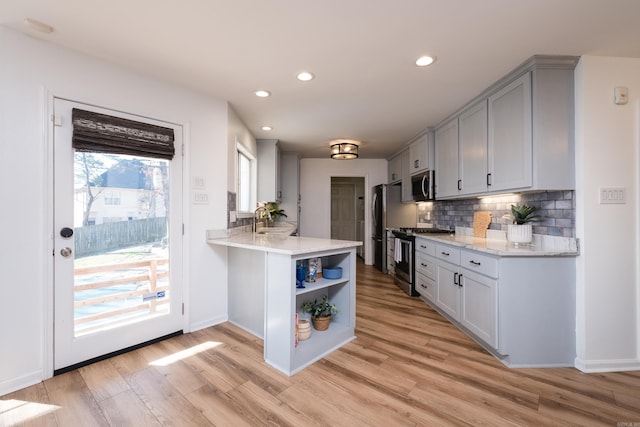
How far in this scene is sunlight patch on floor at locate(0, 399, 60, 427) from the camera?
4.77 ft

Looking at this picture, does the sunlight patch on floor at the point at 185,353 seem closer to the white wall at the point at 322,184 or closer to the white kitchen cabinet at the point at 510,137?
the white kitchen cabinet at the point at 510,137

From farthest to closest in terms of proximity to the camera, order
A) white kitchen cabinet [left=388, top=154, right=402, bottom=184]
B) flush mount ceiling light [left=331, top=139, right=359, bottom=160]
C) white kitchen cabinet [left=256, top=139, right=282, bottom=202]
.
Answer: white kitchen cabinet [left=388, top=154, right=402, bottom=184] < flush mount ceiling light [left=331, top=139, right=359, bottom=160] < white kitchen cabinet [left=256, top=139, right=282, bottom=202]

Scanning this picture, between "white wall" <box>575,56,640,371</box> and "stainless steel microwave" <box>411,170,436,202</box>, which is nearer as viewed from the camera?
"white wall" <box>575,56,640,371</box>

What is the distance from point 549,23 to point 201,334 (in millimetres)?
3534

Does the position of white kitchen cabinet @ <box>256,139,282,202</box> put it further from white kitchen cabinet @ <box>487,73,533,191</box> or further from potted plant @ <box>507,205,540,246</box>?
potted plant @ <box>507,205,540,246</box>

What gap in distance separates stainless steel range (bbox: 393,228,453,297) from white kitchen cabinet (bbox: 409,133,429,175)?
983 mm

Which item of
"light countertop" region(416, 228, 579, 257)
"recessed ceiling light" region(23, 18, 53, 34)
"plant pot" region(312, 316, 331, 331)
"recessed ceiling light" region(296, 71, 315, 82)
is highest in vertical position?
"recessed ceiling light" region(296, 71, 315, 82)

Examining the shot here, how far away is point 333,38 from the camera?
1.80 m

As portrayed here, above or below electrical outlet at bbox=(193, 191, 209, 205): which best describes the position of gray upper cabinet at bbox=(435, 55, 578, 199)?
above

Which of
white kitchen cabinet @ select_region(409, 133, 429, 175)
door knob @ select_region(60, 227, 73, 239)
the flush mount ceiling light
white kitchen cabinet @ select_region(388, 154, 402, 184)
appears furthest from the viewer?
white kitchen cabinet @ select_region(388, 154, 402, 184)

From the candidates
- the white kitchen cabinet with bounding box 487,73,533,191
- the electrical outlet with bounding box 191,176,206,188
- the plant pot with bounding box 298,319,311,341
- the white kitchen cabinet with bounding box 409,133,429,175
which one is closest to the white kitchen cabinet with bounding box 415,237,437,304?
the white kitchen cabinet with bounding box 487,73,533,191

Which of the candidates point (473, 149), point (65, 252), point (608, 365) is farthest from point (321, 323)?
point (473, 149)

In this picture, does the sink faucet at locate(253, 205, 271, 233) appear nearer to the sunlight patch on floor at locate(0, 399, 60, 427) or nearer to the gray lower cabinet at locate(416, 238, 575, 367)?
the sunlight patch on floor at locate(0, 399, 60, 427)

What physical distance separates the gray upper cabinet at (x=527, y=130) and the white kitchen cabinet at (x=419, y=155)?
3.25ft
